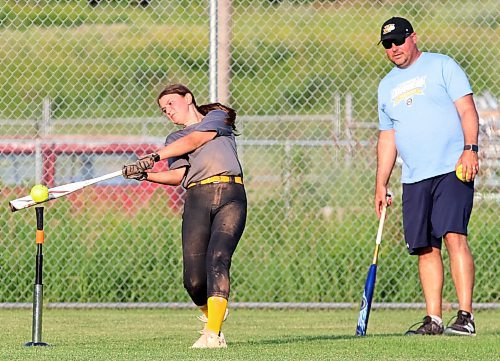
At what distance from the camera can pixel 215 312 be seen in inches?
274

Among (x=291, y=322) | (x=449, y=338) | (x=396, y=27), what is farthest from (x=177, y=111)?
(x=291, y=322)

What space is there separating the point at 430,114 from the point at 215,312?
2.06 meters

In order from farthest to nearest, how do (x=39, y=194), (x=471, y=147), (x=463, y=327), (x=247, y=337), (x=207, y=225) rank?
(x=247, y=337), (x=463, y=327), (x=471, y=147), (x=207, y=225), (x=39, y=194)

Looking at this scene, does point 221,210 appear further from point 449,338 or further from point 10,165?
point 10,165

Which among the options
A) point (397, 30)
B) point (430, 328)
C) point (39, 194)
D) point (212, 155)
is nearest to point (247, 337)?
point (430, 328)

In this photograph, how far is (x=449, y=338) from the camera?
25.2ft

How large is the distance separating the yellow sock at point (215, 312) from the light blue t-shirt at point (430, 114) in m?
1.80

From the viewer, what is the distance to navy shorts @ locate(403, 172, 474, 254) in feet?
26.1

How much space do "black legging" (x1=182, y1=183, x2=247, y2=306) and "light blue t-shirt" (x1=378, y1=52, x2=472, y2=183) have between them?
4.55ft

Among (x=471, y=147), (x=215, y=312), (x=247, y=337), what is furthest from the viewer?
(x=247, y=337)

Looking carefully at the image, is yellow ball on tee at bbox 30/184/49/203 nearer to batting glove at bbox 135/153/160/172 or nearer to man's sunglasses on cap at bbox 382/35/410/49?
batting glove at bbox 135/153/160/172

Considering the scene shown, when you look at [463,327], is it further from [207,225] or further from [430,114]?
[207,225]

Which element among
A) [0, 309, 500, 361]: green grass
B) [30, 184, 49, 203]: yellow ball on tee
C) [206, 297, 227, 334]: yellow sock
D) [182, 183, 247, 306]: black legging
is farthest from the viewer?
[182, 183, 247, 306]: black legging

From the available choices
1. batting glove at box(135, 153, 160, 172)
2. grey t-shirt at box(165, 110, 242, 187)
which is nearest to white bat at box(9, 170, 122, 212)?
batting glove at box(135, 153, 160, 172)
